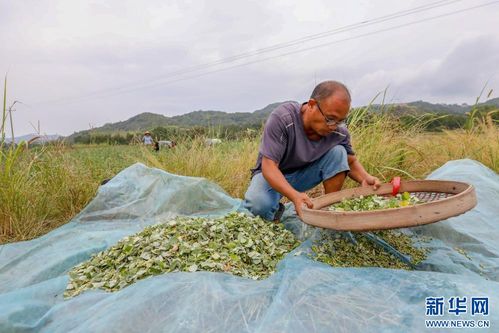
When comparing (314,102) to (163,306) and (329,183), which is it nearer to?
(329,183)

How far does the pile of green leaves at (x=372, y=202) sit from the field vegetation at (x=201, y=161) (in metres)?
0.88

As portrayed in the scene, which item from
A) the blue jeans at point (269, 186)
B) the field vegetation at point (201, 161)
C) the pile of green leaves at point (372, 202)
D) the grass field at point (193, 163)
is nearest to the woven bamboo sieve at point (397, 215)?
the pile of green leaves at point (372, 202)

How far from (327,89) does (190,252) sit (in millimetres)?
1049

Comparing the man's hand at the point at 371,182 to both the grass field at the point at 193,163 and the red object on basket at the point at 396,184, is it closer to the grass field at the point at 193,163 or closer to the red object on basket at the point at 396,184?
the red object on basket at the point at 396,184

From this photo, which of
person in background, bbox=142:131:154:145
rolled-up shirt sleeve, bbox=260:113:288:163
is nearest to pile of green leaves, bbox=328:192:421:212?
rolled-up shirt sleeve, bbox=260:113:288:163

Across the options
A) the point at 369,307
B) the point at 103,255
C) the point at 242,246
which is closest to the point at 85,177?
the point at 103,255

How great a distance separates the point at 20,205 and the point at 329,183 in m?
2.07

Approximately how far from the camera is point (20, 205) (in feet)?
9.11

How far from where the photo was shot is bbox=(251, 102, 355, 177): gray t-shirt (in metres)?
2.31

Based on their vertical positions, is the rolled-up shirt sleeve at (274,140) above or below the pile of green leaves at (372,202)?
above

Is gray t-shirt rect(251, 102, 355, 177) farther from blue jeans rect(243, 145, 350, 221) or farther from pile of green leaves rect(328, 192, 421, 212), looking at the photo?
pile of green leaves rect(328, 192, 421, 212)

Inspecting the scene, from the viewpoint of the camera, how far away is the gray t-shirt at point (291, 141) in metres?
2.31

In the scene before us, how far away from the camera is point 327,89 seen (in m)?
2.09

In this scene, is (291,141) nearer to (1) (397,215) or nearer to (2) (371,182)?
(2) (371,182)
